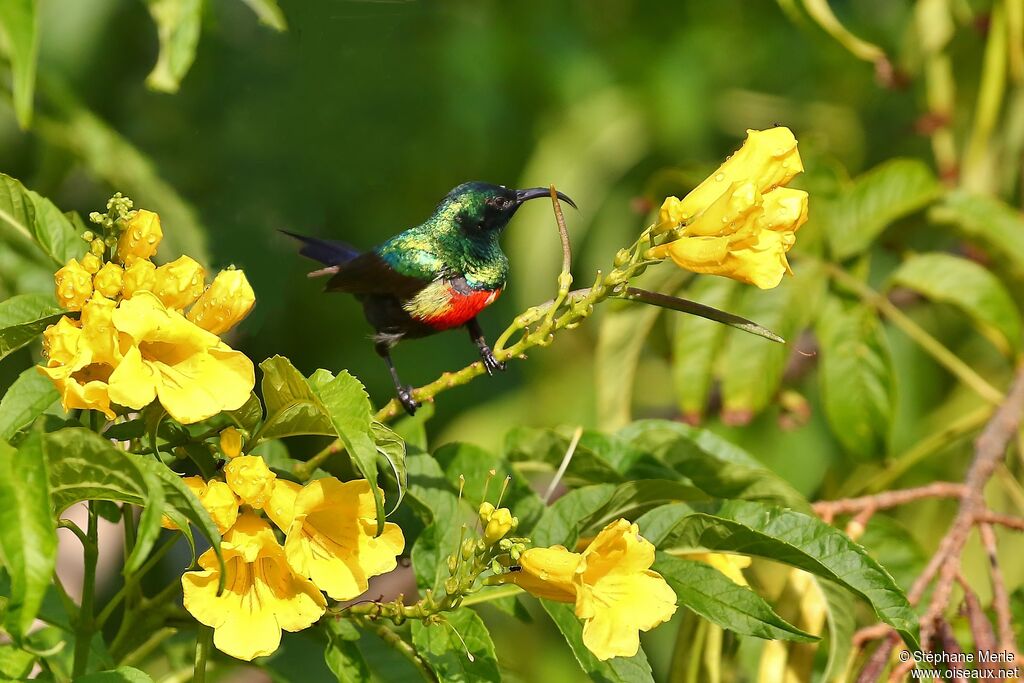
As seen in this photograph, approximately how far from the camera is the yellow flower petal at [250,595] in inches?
49.0

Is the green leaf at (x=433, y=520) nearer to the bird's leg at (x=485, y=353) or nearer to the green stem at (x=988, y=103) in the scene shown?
the bird's leg at (x=485, y=353)

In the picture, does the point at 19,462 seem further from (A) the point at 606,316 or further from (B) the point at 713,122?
(B) the point at 713,122

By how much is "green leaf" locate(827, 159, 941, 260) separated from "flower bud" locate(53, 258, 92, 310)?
1.66 metres

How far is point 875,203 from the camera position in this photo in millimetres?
2488

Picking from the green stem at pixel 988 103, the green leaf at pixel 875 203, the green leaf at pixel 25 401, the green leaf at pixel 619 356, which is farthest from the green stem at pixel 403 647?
the green stem at pixel 988 103

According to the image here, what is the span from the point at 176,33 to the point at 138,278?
0.77 meters

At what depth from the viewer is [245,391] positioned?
48.2 inches

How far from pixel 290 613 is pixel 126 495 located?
0.83ft

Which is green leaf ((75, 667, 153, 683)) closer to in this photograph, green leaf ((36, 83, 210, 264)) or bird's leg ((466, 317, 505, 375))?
bird's leg ((466, 317, 505, 375))

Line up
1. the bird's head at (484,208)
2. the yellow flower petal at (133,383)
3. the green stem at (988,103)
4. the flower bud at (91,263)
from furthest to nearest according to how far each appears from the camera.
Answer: the green stem at (988,103) < the bird's head at (484,208) < the flower bud at (91,263) < the yellow flower petal at (133,383)

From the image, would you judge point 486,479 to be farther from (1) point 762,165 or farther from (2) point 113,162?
(2) point 113,162

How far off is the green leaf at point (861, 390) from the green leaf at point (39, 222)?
1427 mm

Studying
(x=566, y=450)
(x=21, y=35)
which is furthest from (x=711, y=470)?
(x=21, y=35)

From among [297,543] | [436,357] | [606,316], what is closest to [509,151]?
[436,357]
